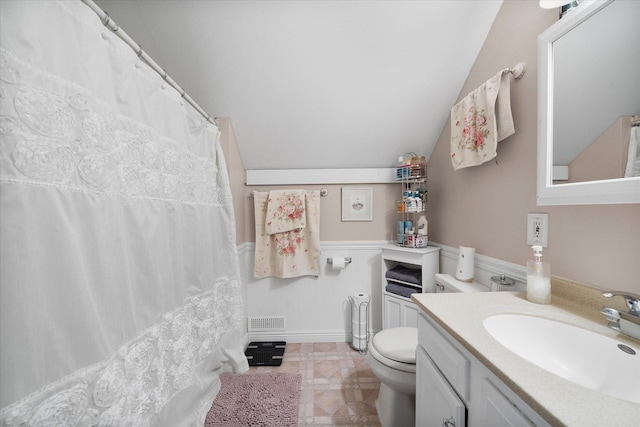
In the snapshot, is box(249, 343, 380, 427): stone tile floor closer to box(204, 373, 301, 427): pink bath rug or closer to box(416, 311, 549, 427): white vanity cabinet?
box(204, 373, 301, 427): pink bath rug

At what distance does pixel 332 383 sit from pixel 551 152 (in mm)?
1776

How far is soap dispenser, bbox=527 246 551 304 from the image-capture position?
2.88 ft

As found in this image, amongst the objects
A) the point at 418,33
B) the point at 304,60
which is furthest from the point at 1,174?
the point at 418,33

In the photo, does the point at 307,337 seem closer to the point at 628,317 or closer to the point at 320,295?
the point at 320,295

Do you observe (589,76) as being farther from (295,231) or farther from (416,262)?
(295,231)

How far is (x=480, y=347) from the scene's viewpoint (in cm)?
60

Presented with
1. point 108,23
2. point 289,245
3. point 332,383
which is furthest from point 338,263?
point 108,23

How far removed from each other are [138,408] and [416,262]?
1691 millimetres

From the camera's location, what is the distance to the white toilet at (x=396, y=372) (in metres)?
1.13

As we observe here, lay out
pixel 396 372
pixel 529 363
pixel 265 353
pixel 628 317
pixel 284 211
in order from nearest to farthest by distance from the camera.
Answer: pixel 529 363 → pixel 628 317 → pixel 396 372 → pixel 265 353 → pixel 284 211

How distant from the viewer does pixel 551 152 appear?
919 mm

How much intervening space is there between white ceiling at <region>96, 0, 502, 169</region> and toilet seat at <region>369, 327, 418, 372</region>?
4.62ft

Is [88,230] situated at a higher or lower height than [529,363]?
higher

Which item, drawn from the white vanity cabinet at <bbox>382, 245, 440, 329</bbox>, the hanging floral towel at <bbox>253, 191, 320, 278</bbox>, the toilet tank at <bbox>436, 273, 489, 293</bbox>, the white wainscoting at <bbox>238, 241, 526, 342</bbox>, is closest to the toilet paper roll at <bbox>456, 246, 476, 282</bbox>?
the toilet tank at <bbox>436, 273, 489, 293</bbox>
